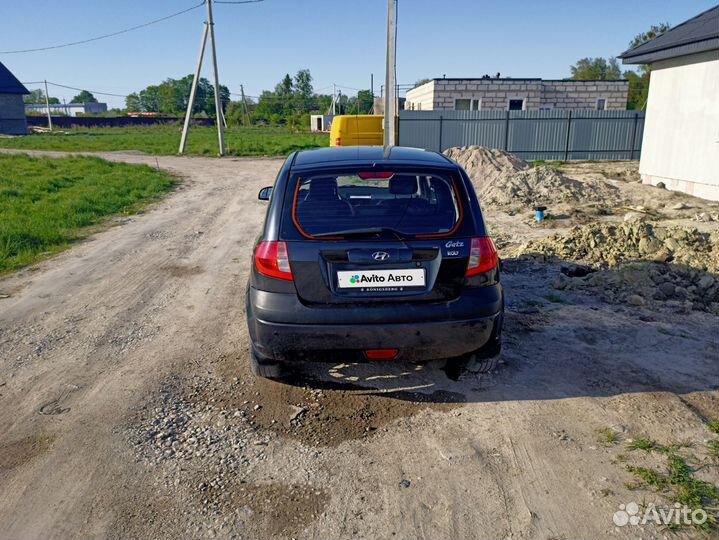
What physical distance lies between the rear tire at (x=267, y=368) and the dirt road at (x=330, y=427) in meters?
0.19

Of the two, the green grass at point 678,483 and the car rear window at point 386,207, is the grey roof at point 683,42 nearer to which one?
the car rear window at point 386,207

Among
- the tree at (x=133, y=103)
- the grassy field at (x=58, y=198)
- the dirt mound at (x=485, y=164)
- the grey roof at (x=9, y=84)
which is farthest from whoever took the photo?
the tree at (x=133, y=103)

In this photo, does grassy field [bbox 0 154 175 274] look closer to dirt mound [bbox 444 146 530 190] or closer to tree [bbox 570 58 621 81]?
dirt mound [bbox 444 146 530 190]

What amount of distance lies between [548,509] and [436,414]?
3.42ft

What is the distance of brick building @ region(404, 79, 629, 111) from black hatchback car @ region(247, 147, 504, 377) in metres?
31.0

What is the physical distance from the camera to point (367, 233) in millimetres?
3432

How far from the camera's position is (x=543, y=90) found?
34000mm

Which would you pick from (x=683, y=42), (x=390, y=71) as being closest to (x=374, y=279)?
(x=683, y=42)

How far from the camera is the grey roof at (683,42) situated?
11.8 m

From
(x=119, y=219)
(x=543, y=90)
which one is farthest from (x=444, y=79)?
(x=119, y=219)

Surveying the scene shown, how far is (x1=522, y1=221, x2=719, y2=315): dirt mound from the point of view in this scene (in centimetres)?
580

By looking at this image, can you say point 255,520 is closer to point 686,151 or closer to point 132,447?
point 132,447

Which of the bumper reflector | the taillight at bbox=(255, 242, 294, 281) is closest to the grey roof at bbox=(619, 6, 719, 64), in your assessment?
the bumper reflector

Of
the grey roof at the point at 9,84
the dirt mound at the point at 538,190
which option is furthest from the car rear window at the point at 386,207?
the grey roof at the point at 9,84
